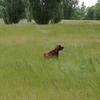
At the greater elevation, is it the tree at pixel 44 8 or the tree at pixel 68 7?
the tree at pixel 44 8

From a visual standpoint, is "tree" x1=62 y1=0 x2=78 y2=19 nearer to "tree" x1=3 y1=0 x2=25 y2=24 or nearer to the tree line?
the tree line

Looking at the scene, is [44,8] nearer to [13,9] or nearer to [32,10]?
[32,10]

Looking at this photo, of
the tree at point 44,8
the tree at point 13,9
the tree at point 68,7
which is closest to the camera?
the tree at point 44,8

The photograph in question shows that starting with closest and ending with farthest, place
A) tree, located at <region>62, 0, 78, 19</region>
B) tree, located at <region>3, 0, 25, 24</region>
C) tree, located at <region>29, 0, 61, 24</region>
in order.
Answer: tree, located at <region>29, 0, 61, 24</region>
tree, located at <region>3, 0, 25, 24</region>
tree, located at <region>62, 0, 78, 19</region>

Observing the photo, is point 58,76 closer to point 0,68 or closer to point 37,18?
point 0,68

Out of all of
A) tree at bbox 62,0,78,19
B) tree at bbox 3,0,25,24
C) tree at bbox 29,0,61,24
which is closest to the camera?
tree at bbox 29,0,61,24

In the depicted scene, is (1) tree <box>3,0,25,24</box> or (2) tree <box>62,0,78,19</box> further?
(2) tree <box>62,0,78,19</box>

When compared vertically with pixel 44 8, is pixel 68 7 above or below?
below

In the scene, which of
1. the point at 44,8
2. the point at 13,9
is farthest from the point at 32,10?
the point at 13,9

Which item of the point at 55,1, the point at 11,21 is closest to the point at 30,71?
the point at 55,1

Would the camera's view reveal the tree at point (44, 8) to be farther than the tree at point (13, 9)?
No

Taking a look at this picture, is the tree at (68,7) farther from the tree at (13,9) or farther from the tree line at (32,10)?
the tree at (13,9)

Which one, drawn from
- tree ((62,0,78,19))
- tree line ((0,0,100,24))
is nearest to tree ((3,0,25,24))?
tree line ((0,0,100,24))

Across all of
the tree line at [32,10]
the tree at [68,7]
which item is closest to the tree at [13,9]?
the tree line at [32,10]
